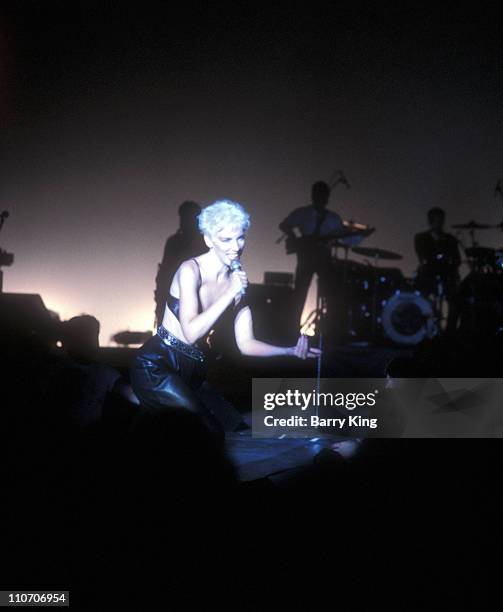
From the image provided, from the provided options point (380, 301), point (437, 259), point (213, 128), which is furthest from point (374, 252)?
point (213, 128)

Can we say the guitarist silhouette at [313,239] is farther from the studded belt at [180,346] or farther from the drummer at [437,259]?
the studded belt at [180,346]

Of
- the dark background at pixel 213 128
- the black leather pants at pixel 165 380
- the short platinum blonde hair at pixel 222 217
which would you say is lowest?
the black leather pants at pixel 165 380

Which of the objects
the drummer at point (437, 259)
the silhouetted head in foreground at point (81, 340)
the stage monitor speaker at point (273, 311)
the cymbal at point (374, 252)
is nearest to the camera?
the silhouetted head in foreground at point (81, 340)

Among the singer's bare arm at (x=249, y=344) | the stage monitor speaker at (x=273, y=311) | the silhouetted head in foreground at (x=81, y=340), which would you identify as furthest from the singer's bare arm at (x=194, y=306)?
the stage monitor speaker at (x=273, y=311)

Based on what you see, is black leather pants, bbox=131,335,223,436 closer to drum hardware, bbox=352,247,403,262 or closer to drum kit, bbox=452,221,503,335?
drum kit, bbox=452,221,503,335

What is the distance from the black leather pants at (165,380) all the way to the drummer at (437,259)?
568 cm

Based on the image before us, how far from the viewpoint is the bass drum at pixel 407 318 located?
7852 mm

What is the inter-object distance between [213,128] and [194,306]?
6.45 meters

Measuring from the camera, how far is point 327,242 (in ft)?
23.5

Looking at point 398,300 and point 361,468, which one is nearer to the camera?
point 361,468

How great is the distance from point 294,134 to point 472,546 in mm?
7517

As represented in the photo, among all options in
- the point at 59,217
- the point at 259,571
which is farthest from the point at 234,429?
the point at 59,217

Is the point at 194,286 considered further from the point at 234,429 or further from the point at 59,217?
the point at 59,217

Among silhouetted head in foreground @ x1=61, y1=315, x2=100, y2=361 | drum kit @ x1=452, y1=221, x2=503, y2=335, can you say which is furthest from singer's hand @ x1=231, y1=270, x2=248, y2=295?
drum kit @ x1=452, y1=221, x2=503, y2=335
